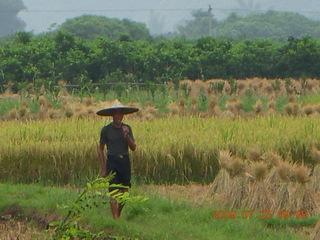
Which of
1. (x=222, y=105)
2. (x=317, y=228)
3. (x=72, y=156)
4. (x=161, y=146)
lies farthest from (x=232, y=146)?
(x=222, y=105)

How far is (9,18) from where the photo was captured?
501ft

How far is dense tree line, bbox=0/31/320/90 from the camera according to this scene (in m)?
35.2

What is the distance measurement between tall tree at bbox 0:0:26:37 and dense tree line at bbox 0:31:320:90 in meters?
112

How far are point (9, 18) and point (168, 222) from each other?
147m

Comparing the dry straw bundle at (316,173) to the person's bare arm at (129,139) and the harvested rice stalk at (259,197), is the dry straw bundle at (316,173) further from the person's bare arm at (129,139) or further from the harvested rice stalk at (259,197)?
the person's bare arm at (129,139)

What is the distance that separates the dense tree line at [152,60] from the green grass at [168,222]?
23.5 metres

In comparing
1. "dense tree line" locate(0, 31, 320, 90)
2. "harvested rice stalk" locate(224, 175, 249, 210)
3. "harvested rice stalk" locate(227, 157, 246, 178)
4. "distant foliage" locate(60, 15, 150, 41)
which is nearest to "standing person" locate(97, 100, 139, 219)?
"harvested rice stalk" locate(224, 175, 249, 210)

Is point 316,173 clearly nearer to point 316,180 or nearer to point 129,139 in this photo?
point 316,180

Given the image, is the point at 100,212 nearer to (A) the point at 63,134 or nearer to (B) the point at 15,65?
(A) the point at 63,134

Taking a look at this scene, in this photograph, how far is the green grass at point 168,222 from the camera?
9305 millimetres

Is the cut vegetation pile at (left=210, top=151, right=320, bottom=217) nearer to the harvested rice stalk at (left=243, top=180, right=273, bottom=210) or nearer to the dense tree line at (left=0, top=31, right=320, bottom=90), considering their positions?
the harvested rice stalk at (left=243, top=180, right=273, bottom=210)
